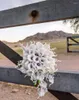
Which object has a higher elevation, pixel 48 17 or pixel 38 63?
pixel 48 17

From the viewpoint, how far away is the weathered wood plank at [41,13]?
33.2 inches

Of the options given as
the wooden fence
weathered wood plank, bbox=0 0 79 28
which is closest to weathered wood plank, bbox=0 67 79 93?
the wooden fence

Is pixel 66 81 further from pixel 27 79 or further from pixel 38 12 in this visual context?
pixel 38 12

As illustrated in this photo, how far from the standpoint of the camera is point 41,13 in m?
0.90

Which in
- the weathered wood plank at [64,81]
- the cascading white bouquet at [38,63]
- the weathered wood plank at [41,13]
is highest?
the weathered wood plank at [41,13]

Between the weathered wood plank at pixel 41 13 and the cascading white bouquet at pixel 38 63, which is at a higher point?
the weathered wood plank at pixel 41 13

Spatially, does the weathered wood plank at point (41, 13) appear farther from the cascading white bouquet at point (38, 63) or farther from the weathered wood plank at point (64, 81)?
the weathered wood plank at point (64, 81)

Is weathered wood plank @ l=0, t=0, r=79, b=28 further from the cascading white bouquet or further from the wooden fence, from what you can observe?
the cascading white bouquet

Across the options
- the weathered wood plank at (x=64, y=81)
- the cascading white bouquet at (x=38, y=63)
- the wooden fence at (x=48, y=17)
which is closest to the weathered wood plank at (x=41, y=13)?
the wooden fence at (x=48, y=17)

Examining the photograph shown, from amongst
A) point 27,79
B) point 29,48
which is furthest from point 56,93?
point 29,48

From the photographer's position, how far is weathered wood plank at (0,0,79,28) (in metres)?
0.84

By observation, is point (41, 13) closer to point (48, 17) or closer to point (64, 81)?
point (48, 17)

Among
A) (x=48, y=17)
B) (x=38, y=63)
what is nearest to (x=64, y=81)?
(x=38, y=63)

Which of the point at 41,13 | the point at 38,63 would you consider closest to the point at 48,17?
the point at 41,13
